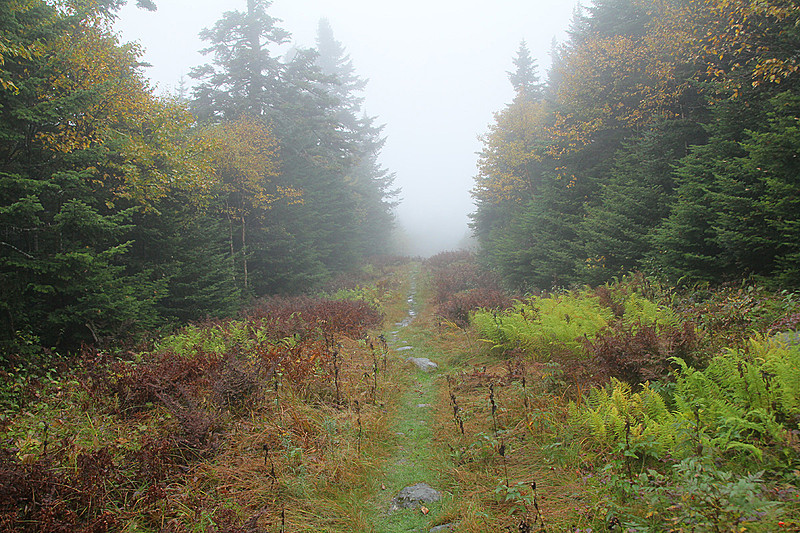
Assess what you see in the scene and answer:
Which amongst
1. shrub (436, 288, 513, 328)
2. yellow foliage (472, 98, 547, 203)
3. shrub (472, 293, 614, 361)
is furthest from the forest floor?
yellow foliage (472, 98, 547, 203)

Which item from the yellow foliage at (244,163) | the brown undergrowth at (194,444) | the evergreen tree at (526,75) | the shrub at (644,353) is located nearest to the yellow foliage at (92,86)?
the yellow foliage at (244,163)

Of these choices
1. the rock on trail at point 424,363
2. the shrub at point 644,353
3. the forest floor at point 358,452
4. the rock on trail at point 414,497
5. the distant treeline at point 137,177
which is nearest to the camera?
the forest floor at point 358,452

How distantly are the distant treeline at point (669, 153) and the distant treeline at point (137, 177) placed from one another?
39.9ft

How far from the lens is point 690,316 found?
247 inches

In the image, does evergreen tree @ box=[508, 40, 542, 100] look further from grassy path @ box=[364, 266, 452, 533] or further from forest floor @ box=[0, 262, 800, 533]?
grassy path @ box=[364, 266, 452, 533]

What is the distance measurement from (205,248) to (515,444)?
1252 centimetres

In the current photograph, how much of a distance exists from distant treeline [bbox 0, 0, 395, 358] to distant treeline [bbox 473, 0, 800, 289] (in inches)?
479

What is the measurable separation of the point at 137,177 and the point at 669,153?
50.8 ft

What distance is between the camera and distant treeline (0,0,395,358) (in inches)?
295

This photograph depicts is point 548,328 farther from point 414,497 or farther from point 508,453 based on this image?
point 414,497

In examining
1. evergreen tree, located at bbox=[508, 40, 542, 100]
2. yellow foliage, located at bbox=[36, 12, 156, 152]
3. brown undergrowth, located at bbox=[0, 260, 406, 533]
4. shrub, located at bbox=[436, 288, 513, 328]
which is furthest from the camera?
evergreen tree, located at bbox=[508, 40, 542, 100]

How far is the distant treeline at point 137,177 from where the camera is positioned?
7.50 meters

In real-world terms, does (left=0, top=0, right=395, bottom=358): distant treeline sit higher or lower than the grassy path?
higher

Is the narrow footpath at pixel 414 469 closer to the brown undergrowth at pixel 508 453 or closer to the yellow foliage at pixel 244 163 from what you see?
the brown undergrowth at pixel 508 453
